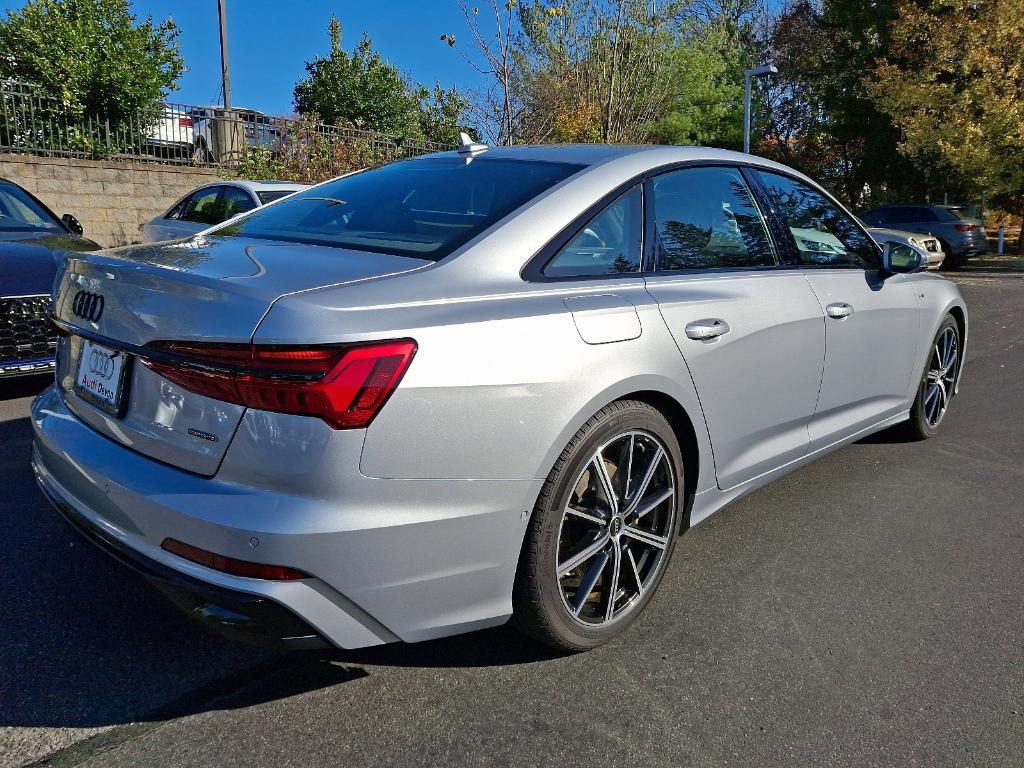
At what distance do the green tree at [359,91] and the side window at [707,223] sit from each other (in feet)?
78.5

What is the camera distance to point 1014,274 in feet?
58.3

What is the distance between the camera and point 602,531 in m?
2.66

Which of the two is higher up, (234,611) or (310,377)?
(310,377)

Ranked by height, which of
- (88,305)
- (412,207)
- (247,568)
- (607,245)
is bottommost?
(247,568)

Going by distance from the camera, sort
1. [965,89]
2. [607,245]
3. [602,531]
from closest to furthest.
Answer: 1. [602,531]
2. [607,245]
3. [965,89]

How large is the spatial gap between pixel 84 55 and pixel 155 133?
2.04 meters

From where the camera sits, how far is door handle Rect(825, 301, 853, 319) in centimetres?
360

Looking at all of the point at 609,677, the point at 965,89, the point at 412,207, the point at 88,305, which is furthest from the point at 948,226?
the point at 88,305

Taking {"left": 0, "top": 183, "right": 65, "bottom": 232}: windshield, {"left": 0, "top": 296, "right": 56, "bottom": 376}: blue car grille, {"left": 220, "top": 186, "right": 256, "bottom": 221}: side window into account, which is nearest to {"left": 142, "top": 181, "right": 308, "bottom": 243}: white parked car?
{"left": 220, "top": 186, "right": 256, "bottom": 221}: side window

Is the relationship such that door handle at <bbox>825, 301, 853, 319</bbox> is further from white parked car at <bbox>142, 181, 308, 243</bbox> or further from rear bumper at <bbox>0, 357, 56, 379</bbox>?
white parked car at <bbox>142, 181, 308, 243</bbox>

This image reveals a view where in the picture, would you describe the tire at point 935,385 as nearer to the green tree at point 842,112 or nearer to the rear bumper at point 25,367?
the rear bumper at point 25,367

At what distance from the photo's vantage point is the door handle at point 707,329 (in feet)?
9.34

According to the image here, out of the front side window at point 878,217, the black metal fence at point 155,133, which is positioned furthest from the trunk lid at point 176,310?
the front side window at point 878,217

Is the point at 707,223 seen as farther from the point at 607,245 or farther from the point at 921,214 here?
the point at 921,214
